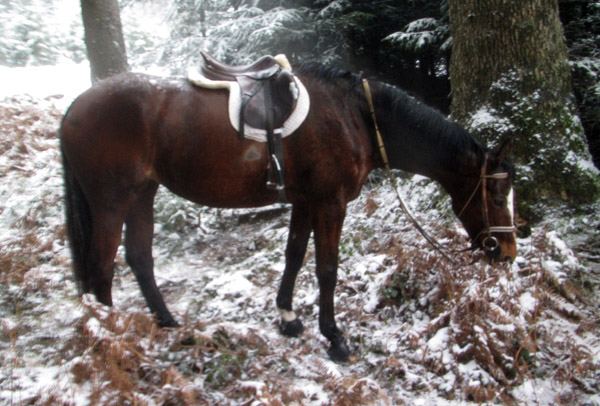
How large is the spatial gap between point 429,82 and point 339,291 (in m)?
6.17

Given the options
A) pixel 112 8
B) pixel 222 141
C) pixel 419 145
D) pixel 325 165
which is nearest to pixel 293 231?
pixel 325 165

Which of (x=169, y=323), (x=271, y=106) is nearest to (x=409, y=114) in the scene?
(x=271, y=106)

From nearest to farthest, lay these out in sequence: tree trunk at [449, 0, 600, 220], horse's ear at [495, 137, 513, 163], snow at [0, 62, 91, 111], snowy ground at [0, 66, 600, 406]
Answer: snowy ground at [0, 66, 600, 406] → horse's ear at [495, 137, 513, 163] → tree trunk at [449, 0, 600, 220] → snow at [0, 62, 91, 111]

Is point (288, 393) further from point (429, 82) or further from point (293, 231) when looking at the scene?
point (429, 82)

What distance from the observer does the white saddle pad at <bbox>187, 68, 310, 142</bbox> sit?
297 centimetres

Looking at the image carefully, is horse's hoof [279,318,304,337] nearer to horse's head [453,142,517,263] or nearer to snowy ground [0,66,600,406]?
snowy ground [0,66,600,406]

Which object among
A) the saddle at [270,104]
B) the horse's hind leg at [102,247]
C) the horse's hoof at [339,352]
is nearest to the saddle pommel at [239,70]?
the saddle at [270,104]

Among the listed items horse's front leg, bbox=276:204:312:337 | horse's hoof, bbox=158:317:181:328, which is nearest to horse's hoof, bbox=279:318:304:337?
horse's front leg, bbox=276:204:312:337

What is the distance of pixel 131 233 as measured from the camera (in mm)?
3475

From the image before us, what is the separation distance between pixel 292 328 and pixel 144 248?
1.48m

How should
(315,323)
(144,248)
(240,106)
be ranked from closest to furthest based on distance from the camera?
(240,106) < (144,248) < (315,323)

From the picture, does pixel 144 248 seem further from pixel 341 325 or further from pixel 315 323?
pixel 341 325

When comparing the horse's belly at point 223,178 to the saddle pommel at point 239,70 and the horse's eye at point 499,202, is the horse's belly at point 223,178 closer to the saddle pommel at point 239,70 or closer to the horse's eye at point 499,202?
the saddle pommel at point 239,70

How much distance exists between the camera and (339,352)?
3.25 m
